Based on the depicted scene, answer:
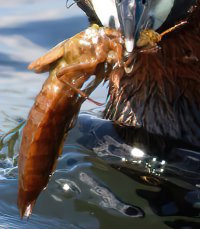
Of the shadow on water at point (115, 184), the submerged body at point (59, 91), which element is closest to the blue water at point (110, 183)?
the shadow on water at point (115, 184)

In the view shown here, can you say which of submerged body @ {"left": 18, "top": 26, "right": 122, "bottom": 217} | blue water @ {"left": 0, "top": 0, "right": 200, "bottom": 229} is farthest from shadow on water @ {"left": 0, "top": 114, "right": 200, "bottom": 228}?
submerged body @ {"left": 18, "top": 26, "right": 122, "bottom": 217}

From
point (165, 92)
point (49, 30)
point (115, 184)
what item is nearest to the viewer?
point (115, 184)

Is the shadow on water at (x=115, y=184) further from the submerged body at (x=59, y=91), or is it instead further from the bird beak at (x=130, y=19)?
the bird beak at (x=130, y=19)

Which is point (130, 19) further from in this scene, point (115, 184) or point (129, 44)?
point (115, 184)

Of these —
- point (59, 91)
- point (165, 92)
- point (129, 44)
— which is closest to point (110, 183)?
point (165, 92)

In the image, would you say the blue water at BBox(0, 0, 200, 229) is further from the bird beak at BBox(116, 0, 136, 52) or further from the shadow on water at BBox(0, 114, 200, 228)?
the bird beak at BBox(116, 0, 136, 52)

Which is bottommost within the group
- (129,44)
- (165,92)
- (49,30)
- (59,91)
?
(49,30)

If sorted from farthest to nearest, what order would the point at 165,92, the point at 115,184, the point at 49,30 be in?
the point at 49,30 < the point at 165,92 < the point at 115,184
